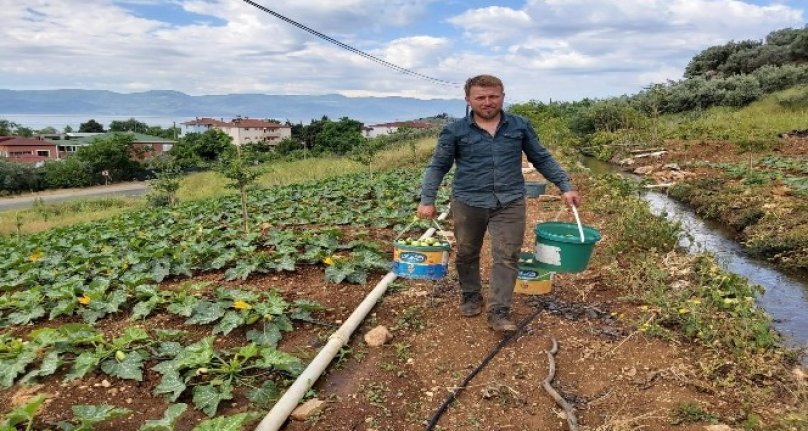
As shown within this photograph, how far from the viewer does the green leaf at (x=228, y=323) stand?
3994 mm

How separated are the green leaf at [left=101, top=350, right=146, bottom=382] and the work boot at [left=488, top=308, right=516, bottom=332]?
7.65 feet

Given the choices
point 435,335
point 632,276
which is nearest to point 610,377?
point 435,335

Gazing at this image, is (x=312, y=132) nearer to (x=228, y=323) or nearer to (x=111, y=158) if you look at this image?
(x=111, y=158)

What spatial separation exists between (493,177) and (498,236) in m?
0.42

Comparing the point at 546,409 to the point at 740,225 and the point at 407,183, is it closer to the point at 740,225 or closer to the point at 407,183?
the point at 740,225

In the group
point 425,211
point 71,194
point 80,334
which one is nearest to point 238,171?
point 80,334

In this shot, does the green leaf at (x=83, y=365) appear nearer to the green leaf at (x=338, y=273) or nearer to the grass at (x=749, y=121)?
the green leaf at (x=338, y=273)

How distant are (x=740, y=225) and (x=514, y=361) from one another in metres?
6.57

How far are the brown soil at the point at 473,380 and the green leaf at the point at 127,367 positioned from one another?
0.17 feet

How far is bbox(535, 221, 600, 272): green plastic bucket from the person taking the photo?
13.7ft

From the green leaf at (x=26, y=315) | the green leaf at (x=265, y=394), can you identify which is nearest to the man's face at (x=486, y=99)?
the green leaf at (x=265, y=394)

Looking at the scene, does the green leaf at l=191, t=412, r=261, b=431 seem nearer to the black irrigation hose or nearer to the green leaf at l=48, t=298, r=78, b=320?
the black irrigation hose

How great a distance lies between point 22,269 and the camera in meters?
7.00

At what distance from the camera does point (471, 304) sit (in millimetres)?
4426
